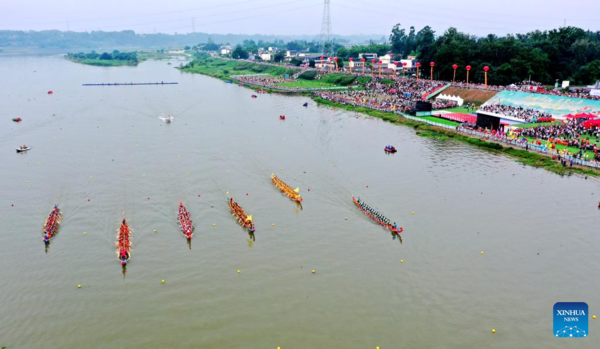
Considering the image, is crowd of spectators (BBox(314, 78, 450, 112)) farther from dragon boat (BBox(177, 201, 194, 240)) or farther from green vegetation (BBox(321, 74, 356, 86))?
dragon boat (BBox(177, 201, 194, 240))

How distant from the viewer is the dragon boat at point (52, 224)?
3058 centimetres

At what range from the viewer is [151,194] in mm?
38344

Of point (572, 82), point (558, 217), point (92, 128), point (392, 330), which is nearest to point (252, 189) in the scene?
point (392, 330)

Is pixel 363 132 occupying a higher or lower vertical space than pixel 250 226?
higher

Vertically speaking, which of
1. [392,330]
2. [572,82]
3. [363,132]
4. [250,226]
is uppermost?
[572,82]

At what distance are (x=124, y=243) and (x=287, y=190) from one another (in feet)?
46.4

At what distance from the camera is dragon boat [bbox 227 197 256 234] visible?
103 feet

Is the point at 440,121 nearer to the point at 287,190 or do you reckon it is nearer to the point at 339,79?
the point at 287,190

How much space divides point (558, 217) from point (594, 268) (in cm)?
714

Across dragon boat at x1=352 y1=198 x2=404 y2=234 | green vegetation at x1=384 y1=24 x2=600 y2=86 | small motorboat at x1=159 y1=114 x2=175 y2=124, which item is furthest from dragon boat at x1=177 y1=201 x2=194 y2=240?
green vegetation at x1=384 y1=24 x2=600 y2=86

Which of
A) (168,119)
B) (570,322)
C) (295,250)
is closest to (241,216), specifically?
(295,250)

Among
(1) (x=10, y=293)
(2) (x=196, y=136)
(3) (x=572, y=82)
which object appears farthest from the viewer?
(3) (x=572, y=82)

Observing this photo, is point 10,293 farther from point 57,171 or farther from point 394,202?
point 394,202

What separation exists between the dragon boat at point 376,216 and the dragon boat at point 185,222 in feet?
42.0
